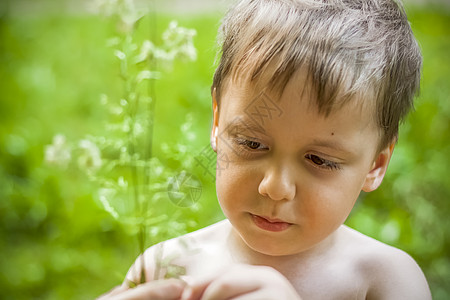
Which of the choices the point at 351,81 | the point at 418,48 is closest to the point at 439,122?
the point at 418,48

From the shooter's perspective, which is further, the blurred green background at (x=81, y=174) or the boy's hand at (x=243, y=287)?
the blurred green background at (x=81, y=174)

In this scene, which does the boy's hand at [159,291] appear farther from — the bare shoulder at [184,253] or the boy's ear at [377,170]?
the boy's ear at [377,170]

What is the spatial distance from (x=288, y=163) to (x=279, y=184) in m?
0.03

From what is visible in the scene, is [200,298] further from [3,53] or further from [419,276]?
[3,53]

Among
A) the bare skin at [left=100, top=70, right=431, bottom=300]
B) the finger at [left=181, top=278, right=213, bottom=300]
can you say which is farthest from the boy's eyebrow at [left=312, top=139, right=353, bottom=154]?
the finger at [left=181, top=278, right=213, bottom=300]

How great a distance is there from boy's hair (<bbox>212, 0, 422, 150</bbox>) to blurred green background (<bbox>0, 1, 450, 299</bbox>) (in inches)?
14.2

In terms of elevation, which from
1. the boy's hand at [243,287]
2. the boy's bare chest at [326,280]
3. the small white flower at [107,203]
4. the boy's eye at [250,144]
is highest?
the boy's eye at [250,144]

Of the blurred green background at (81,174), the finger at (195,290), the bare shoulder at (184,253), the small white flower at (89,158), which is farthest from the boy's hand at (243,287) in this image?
the blurred green background at (81,174)

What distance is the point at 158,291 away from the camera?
817 millimetres

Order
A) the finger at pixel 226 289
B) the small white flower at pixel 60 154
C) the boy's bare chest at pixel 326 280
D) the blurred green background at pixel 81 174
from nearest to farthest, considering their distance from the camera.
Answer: the finger at pixel 226 289 → the small white flower at pixel 60 154 → the boy's bare chest at pixel 326 280 → the blurred green background at pixel 81 174

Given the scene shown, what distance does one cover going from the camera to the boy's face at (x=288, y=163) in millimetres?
838

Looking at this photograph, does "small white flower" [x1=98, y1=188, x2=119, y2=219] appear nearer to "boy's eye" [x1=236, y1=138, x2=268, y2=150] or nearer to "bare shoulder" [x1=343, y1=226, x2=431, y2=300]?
"boy's eye" [x1=236, y1=138, x2=268, y2=150]

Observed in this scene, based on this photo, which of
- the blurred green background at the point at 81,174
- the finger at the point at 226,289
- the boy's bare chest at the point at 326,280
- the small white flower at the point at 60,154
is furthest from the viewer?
the blurred green background at the point at 81,174

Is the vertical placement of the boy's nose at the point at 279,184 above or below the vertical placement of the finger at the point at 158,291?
above
